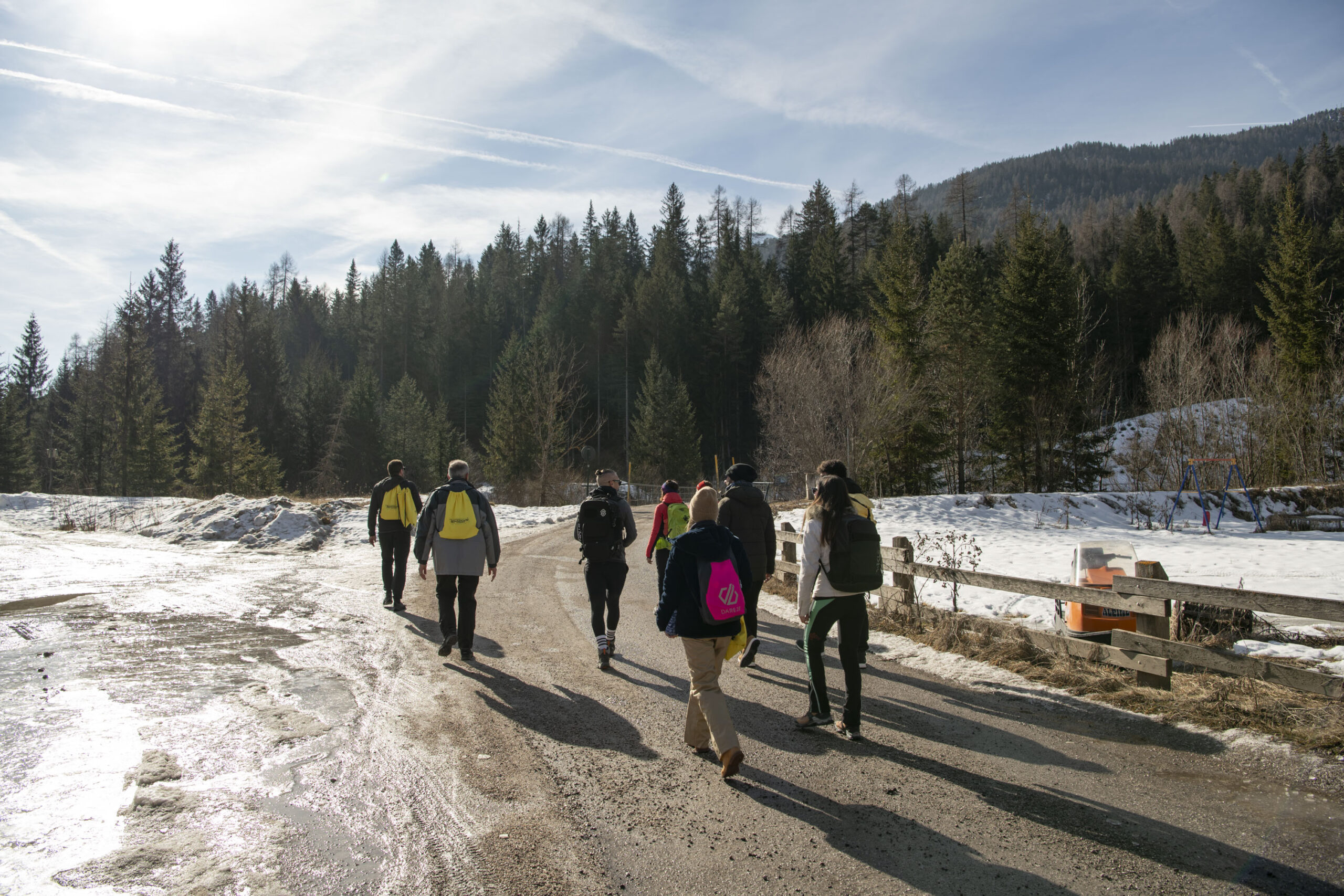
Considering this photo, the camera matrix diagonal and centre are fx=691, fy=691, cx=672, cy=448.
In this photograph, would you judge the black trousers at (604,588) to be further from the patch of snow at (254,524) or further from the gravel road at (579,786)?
the patch of snow at (254,524)

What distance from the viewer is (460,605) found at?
727cm

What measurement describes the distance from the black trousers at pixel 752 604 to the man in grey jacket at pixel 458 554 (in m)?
2.69

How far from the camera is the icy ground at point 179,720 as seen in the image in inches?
131

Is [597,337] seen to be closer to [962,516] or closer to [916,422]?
[916,422]

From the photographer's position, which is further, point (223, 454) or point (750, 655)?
point (223, 454)

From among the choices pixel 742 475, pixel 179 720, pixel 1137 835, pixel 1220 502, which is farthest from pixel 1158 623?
pixel 1220 502

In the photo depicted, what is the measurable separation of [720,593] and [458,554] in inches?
150

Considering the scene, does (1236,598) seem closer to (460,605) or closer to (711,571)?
(711,571)

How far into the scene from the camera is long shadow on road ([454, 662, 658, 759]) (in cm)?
498

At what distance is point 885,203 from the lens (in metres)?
77.1

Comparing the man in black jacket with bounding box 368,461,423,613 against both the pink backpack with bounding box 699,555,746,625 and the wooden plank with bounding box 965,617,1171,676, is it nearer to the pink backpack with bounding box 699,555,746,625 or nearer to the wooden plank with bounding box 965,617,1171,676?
the pink backpack with bounding box 699,555,746,625

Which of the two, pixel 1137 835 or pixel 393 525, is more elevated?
pixel 393 525

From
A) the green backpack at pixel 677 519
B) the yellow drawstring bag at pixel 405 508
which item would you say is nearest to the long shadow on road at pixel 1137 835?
the green backpack at pixel 677 519

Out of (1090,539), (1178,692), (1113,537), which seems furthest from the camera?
(1113,537)
